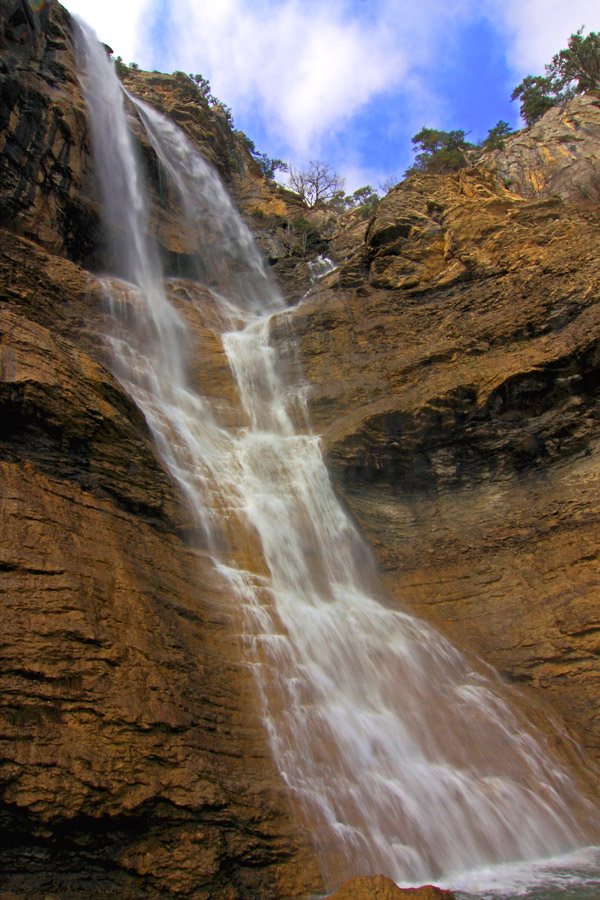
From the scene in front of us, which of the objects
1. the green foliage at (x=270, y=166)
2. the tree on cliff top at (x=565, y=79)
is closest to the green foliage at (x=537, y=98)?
the tree on cliff top at (x=565, y=79)

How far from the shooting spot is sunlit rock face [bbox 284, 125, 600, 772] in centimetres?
1050

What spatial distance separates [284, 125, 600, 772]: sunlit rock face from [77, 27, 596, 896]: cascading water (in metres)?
1.08

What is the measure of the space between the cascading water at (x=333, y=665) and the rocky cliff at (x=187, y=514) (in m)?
0.61

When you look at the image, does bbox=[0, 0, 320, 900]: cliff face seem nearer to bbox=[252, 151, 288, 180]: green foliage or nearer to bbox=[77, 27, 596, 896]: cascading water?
bbox=[77, 27, 596, 896]: cascading water

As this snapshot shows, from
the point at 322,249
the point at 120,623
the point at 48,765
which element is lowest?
the point at 48,765

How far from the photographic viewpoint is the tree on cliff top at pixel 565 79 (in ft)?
119

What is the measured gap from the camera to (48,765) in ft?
15.2

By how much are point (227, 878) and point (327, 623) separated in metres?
4.57

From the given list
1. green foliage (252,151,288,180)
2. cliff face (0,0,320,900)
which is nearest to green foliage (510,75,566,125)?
green foliage (252,151,288,180)

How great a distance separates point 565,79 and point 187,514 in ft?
156

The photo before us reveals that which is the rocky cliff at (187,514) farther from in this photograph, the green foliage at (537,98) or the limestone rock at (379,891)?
the green foliage at (537,98)

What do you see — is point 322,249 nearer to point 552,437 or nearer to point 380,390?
point 380,390

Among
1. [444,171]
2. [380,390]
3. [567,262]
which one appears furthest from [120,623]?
[444,171]

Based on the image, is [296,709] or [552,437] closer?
[296,709]
